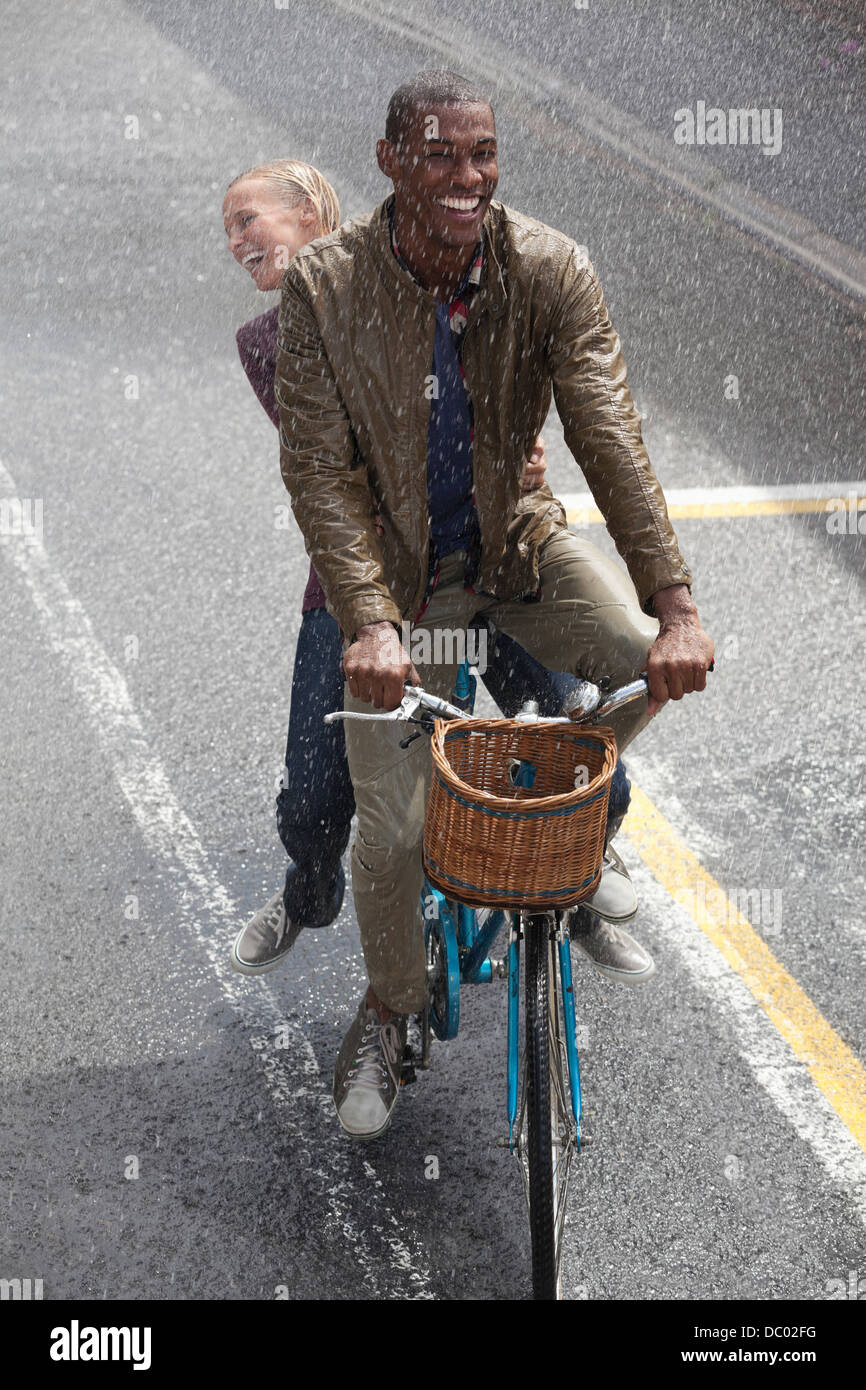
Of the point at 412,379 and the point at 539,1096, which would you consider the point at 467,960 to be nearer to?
the point at 539,1096

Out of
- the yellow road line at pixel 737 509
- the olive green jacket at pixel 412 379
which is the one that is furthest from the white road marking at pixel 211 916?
the yellow road line at pixel 737 509

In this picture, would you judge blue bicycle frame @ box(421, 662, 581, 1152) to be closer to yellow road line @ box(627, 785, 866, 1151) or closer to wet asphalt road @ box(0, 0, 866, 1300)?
wet asphalt road @ box(0, 0, 866, 1300)

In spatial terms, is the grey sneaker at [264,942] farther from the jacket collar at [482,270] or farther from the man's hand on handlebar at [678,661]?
the jacket collar at [482,270]

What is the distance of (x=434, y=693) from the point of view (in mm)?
4215

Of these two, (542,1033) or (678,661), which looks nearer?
(678,661)

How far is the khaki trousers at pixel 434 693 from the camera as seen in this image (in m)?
4.00

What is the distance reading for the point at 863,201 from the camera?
1159cm

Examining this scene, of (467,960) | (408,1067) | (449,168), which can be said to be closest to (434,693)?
(467,960)

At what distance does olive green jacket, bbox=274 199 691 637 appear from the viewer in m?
3.86

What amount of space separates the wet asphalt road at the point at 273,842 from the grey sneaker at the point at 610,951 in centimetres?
7

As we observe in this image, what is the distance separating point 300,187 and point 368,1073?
2604 mm

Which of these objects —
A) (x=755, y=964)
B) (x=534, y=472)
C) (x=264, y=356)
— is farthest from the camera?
(x=755, y=964)
